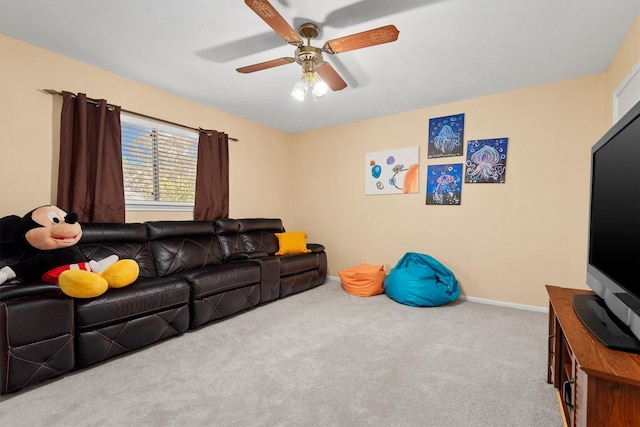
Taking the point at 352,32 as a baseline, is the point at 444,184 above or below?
below

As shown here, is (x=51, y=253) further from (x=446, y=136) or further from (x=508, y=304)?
(x=508, y=304)

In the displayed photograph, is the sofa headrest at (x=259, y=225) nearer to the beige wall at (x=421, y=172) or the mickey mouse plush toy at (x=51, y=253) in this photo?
the beige wall at (x=421, y=172)

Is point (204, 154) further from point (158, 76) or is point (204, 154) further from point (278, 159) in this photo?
point (278, 159)

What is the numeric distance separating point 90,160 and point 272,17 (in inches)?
89.3

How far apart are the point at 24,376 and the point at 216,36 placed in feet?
8.47

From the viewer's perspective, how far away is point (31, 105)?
A: 2.46 meters

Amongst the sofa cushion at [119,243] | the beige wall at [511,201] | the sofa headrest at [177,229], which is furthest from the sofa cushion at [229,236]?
the beige wall at [511,201]

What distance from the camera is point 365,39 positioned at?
1842mm

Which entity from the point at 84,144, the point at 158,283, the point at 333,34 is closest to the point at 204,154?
the point at 84,144

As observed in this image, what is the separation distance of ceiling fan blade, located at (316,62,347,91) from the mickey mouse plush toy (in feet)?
7.04

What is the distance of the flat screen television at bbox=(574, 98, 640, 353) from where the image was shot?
3.40 ft

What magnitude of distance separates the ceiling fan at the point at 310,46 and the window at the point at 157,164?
5.39 feet

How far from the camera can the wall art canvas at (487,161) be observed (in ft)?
10.9

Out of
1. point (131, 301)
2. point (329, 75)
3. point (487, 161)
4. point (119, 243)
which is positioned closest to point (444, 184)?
point (487, 161)
